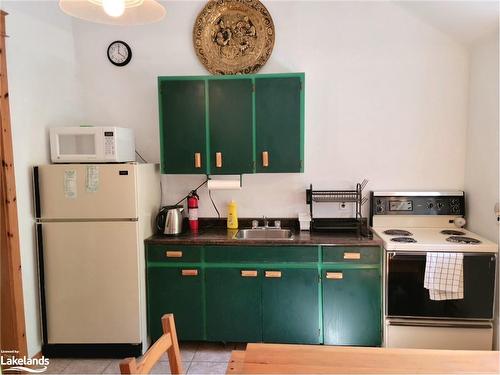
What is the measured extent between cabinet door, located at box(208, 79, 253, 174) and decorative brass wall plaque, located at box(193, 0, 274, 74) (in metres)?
0.37

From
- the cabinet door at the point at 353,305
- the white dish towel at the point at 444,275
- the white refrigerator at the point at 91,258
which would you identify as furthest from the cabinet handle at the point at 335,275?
the white refrigerator at the point at 91,258

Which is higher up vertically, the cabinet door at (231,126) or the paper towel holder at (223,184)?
the cabinet door at (231,126)

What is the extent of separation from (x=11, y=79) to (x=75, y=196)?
0.89 m

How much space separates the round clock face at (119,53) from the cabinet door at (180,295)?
6.11ft

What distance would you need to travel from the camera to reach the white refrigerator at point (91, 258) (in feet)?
8.16

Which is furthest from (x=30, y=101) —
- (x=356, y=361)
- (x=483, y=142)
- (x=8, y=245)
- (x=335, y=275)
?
(x=483, y=142)

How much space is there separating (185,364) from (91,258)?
1.04 meters

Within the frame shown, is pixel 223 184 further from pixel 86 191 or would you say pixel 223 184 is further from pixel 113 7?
pixel 113 7

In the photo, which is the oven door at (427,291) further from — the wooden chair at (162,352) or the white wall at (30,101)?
the white wall at (30,101)

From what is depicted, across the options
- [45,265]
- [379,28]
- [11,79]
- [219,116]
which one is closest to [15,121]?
[11,79]

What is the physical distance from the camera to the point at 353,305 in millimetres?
2541

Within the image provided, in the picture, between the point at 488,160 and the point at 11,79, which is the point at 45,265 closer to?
the point at 11,79

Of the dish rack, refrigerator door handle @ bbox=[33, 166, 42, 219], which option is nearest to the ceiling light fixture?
refrigerator door handle @ bbox=[33, 166, 42, 219]

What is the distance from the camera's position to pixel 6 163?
2.26 metres
